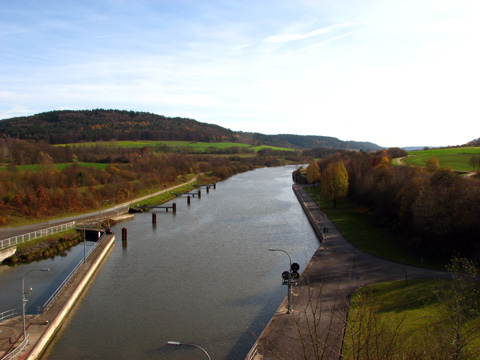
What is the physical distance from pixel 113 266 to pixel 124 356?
13.3 meters

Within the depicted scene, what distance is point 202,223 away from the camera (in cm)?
4388

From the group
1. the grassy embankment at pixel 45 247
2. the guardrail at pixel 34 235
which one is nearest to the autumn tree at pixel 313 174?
the guardrail at pixel 34 235

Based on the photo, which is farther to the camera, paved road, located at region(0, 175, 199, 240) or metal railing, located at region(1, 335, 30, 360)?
paved road, located at region(0, 175, 199, 240)

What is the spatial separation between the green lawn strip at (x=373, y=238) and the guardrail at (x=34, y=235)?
2696 cm

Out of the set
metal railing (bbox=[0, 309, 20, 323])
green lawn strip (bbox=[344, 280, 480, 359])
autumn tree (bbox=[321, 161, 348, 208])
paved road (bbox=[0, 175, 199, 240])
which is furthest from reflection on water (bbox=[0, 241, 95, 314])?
autumn tree (bbox=[321, 161, 348, 208])

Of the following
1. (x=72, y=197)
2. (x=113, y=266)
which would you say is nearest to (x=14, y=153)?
(x=72, y=197)

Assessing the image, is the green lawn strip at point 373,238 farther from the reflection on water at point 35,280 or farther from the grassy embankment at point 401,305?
the reflection on water at point 35,280

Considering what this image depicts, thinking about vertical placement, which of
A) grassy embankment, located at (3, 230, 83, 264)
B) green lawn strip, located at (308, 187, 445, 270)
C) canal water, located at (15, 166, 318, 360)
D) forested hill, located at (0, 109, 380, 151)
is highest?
forested hill, located at (0, 109, 380, 151)

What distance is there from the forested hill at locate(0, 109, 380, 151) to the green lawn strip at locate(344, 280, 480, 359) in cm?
10989

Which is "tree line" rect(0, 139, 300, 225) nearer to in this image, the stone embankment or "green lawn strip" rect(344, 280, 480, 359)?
the stone embankment

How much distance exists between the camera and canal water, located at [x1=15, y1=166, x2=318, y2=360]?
657 inches

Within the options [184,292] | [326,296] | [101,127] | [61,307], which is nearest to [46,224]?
[61,307]

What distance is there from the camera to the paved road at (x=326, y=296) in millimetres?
14344

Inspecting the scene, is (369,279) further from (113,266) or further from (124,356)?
(113,266)
